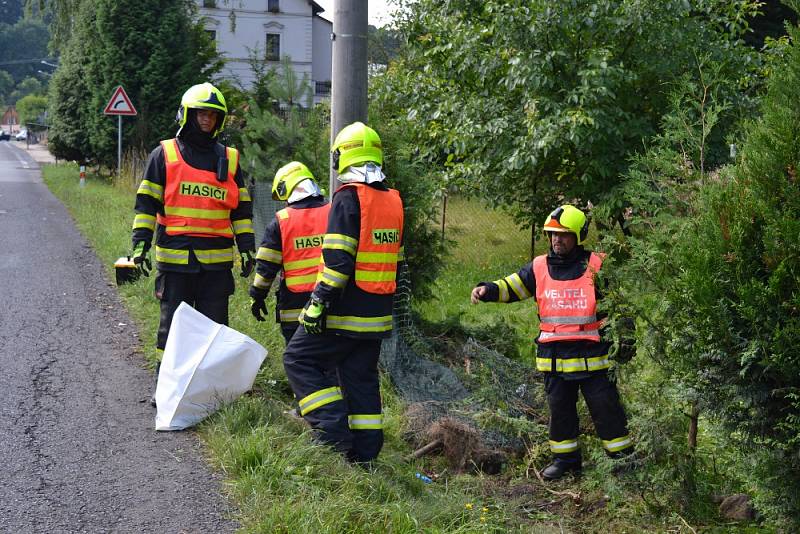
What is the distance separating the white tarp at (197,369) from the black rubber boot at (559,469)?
204 cm

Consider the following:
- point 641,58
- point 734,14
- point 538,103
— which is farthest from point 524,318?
point 734,14

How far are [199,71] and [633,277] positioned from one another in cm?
1961

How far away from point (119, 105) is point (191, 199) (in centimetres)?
1399

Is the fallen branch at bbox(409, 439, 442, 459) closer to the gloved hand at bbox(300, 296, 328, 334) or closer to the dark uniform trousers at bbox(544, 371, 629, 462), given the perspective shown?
the dark uniform trousers at bbox(544, 371, 629, 462)

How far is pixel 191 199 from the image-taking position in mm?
5535

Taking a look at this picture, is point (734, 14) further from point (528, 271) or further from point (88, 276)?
point (88, 276)

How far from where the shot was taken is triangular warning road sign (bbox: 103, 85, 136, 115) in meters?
18.3

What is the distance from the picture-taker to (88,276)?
9.66 metres

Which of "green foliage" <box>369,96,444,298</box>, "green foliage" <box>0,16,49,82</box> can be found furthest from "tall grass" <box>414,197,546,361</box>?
"green foliage" <box>0,16,49,82</box>

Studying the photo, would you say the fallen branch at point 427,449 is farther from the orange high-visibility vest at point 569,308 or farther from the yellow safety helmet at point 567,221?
the yellow safety helmet at point 567,221

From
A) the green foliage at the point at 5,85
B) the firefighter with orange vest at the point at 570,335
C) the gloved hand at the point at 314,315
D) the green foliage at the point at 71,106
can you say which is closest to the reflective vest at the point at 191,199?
the gloved hand at the point at 314,315

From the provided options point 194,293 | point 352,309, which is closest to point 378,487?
point 352,309

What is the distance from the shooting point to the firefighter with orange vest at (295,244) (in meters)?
5.57

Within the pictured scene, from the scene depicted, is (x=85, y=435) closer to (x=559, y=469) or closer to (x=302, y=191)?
(x=302, y=191)
